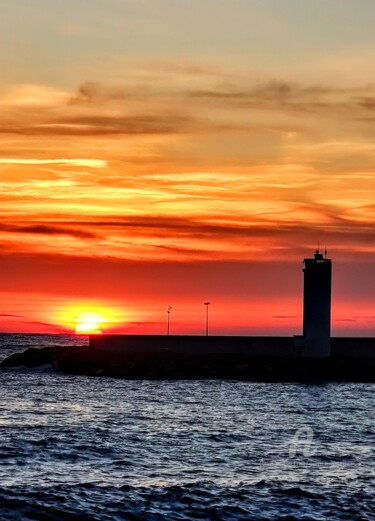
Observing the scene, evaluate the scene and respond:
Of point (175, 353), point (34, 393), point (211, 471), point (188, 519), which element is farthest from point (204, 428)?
point (175, 353)

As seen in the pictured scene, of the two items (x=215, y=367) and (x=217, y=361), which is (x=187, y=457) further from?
(x=217, y=361)

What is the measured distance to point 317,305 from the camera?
76.7 meters

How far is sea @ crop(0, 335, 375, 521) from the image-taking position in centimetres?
2684

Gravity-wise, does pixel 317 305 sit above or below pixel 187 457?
above

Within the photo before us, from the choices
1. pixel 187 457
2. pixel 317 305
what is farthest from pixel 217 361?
pixel 187 457

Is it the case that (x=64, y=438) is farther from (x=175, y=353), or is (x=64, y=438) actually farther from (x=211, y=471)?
(x=175, y=353)

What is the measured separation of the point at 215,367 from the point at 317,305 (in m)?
12.3

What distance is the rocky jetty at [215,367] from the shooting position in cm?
7762

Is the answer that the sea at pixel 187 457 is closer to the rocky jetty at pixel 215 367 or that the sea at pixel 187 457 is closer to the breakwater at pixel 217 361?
the rocky jetty at pixel 215 367

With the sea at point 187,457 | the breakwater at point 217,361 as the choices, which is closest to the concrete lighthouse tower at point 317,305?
the breakwater at point 217,361

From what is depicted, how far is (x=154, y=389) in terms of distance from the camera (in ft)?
231

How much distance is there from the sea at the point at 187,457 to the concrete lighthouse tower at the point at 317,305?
14363 mm

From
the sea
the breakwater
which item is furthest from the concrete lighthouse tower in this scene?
the sea

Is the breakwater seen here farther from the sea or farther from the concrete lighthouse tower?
the sea
